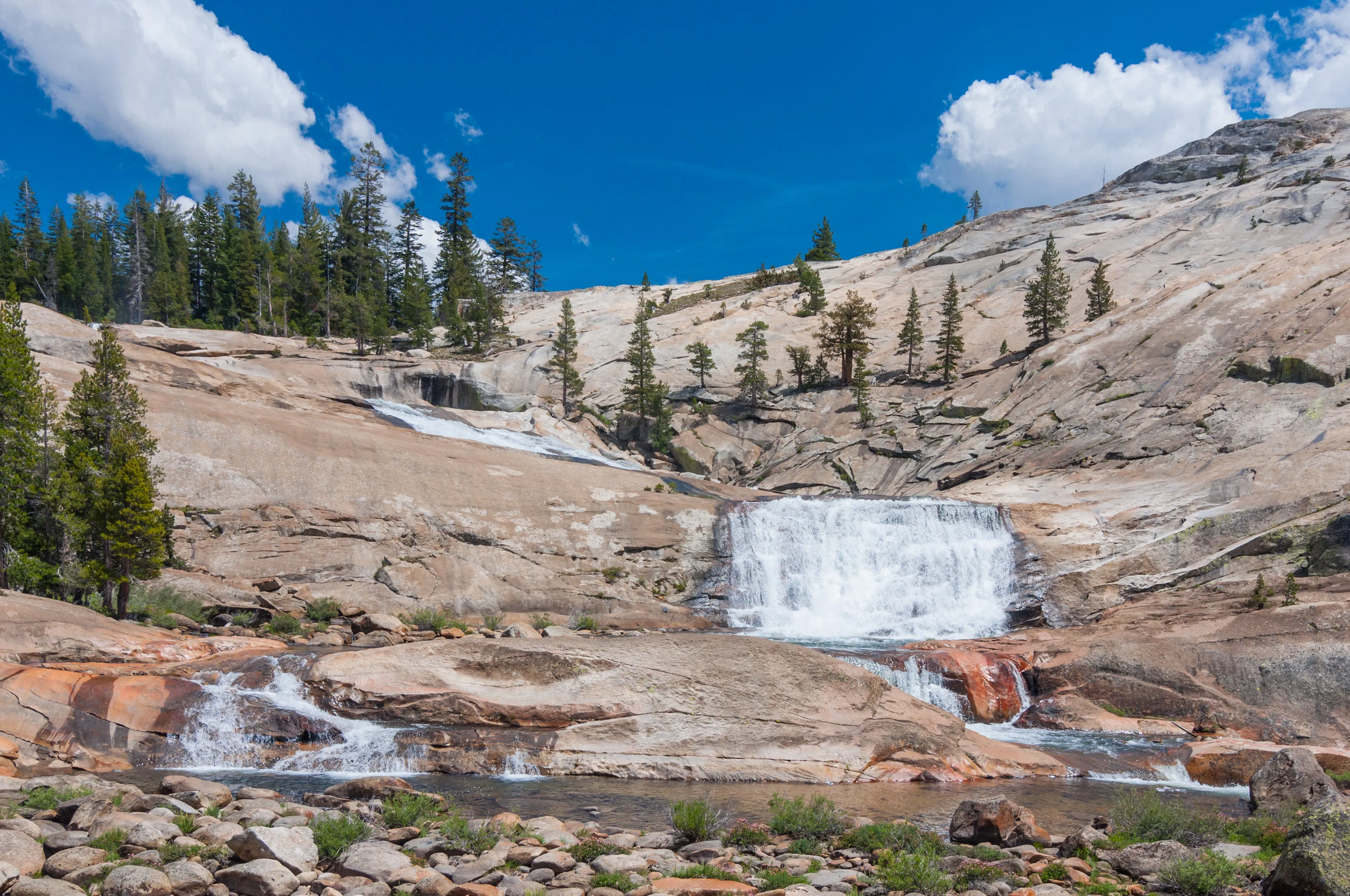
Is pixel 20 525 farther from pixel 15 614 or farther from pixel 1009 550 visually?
pixel 1009 550

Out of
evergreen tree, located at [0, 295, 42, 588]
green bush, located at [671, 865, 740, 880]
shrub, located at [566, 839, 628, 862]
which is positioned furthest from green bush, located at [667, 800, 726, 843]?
evergreen tree, located at [0, 295, 42, 588]

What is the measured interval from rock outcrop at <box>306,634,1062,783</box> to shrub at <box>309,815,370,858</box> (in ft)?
19.0

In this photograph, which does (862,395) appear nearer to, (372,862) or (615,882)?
(615,882)

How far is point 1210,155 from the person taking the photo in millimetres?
85875

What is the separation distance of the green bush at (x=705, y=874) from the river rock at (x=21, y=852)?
6.58m

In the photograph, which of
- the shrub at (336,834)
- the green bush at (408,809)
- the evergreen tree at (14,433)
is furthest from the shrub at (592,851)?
the evergreen tree at (14,433)

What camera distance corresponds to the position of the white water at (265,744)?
15.7 meters

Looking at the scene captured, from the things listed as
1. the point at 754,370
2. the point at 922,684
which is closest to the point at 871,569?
the point at 922,684

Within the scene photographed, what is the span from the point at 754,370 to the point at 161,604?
1617 inches

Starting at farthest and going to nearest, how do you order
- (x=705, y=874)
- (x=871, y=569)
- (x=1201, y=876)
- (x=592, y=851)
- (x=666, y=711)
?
1. (x=871, y=569)
2. (x=666, y=711)
3. (x=592, y=851)
4. (x=705, y=874)
5. (x=1201, y=876)

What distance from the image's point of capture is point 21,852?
8.23 metres

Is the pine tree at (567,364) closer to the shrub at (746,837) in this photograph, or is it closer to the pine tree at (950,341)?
the pine tree at (950,341)

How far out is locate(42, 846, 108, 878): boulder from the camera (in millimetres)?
8102

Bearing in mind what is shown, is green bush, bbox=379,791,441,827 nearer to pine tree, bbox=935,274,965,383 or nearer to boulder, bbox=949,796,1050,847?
boulder, bbox=949,796,1050,847
